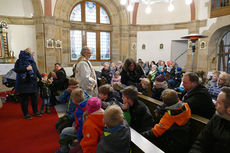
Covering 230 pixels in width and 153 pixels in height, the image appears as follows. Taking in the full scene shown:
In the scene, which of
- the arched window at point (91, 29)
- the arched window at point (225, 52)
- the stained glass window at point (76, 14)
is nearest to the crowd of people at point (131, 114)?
the arched window at point (225, 52)

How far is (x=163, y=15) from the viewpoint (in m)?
11.3

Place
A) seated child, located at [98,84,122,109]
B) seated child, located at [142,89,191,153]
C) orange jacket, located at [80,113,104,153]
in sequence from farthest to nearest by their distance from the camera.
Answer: seated child, located at [98,84,122,109] → seated child, located at [142,89,191,153] → orange jacket, located at [80,113,104,153]

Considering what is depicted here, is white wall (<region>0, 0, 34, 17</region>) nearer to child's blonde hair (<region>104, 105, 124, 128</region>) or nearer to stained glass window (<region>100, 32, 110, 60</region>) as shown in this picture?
stained glass window (<region>100, 32, 110, 60</region>)

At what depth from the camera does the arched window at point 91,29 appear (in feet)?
34.0

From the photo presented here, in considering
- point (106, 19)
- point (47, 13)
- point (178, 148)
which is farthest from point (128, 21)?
point (178, 148)

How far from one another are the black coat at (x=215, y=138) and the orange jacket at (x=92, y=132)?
39.7 inches

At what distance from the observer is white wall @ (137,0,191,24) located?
10.6 metres

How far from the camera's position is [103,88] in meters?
2.57

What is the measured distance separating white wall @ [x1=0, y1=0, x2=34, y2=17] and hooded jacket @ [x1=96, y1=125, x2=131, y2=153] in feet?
30.1

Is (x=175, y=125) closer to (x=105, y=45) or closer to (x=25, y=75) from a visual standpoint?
(x=25, y=75)

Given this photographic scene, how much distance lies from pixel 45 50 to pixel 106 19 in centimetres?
465

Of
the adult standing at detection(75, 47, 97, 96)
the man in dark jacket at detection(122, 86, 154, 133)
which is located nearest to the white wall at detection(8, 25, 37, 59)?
the adult standing at detection(75, 47, 97, 96)

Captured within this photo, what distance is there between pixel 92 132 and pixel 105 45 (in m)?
10.1

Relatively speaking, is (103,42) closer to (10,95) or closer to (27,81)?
(10,95)
